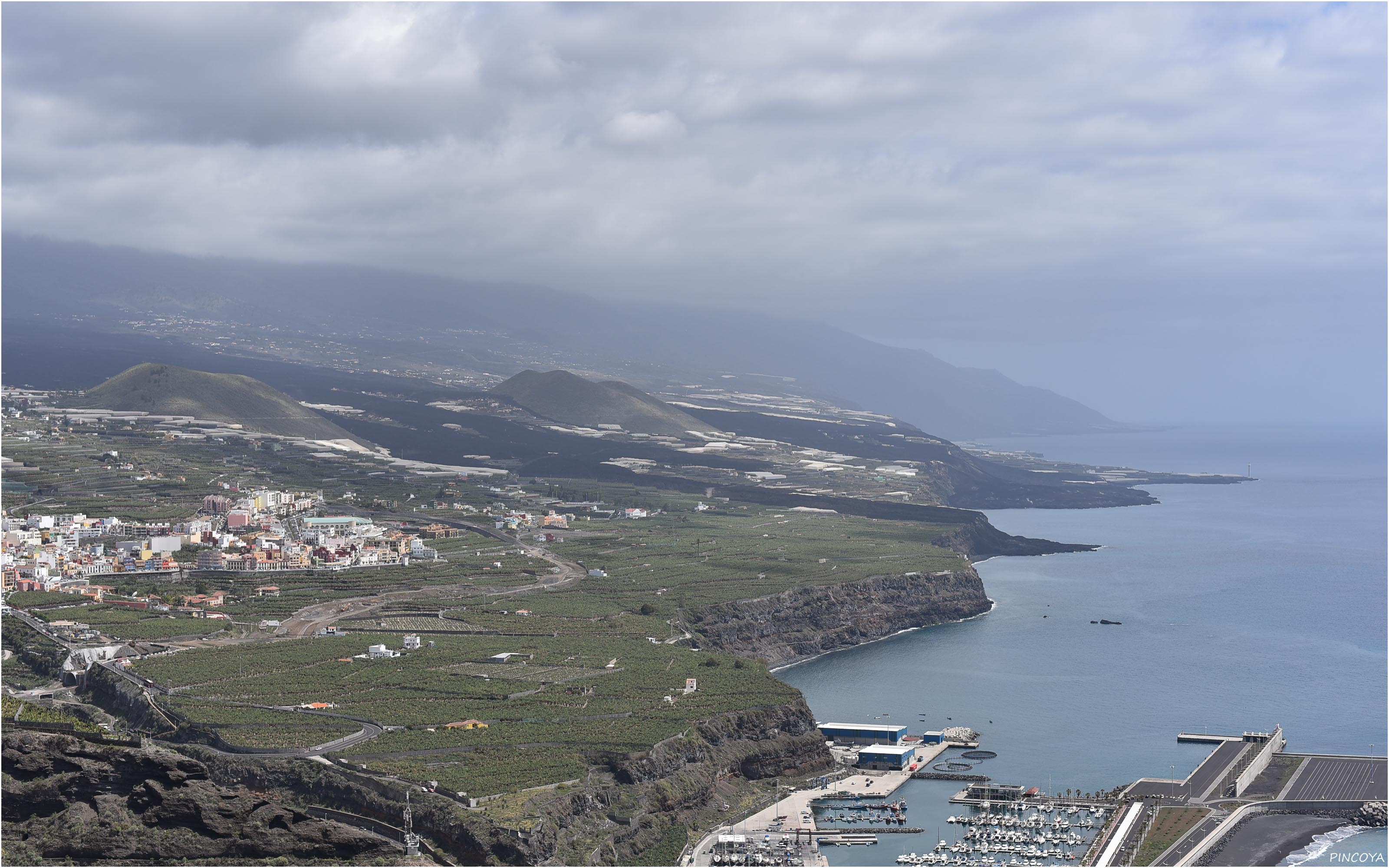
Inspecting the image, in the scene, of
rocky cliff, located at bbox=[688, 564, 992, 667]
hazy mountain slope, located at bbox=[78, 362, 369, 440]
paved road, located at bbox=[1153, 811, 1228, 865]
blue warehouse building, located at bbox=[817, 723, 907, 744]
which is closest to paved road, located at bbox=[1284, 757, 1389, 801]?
paved road, located at bbox=[1153, 811, 1228, 865]

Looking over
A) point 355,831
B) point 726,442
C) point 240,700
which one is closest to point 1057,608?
point 240,700

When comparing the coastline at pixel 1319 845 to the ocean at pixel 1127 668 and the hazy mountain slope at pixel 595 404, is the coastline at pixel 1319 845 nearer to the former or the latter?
the ocean at pixel 1127 668

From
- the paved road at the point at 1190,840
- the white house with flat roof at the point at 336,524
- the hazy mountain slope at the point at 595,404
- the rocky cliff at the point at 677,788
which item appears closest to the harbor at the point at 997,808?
the paved road at the point at 1190,840

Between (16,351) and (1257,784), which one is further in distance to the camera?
(16,351)

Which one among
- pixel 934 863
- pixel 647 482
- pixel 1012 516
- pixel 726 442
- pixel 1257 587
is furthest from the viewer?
pixel 726 442

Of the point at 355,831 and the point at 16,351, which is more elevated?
the point at 16,351

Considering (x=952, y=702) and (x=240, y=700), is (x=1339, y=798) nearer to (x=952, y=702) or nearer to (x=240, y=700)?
(x=952, y=702)

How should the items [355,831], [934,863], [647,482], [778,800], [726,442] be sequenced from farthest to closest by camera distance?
[726,442] < [647,482] < [778,800] < [934,863] < [355,831]
